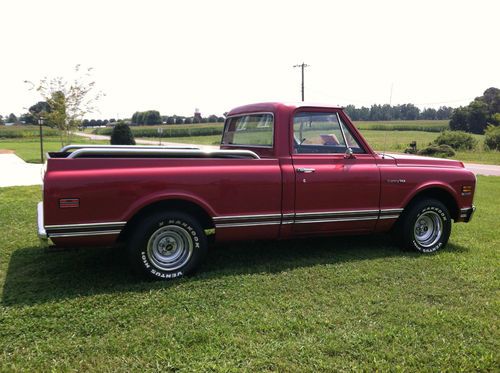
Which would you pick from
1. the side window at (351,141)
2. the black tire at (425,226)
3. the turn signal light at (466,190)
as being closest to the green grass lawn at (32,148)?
the side window at (351,141)

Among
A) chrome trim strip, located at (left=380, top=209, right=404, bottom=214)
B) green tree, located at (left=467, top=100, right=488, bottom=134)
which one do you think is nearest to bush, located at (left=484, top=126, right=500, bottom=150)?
green tree, located at (left=467, top=100, right=488, bottom=134)

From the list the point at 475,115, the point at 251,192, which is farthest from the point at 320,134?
the point at 475,115

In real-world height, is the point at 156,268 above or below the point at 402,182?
below

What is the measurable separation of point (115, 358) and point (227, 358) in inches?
30.5

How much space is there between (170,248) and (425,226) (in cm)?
326

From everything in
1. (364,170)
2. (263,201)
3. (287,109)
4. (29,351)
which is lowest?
(29,351)

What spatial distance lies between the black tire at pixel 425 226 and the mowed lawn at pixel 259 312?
0.67 ft

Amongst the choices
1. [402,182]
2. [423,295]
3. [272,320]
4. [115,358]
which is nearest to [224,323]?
[272,320]

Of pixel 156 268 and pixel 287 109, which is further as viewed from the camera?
pixel 287 109

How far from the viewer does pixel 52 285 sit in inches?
167

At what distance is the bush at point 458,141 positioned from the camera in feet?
116

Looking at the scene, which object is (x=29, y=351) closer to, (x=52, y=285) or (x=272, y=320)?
(x=52, y=285)

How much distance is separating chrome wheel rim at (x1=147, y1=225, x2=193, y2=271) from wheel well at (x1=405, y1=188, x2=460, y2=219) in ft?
9.27

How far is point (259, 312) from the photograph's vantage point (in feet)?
12.2
